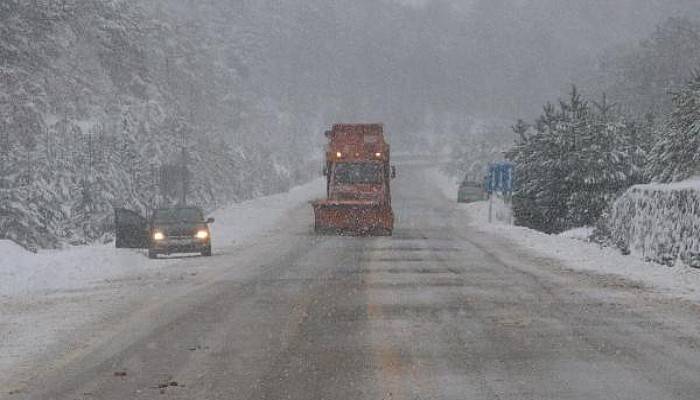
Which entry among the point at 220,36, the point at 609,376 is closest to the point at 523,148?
the point at 609,376

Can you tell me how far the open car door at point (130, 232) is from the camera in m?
28.2

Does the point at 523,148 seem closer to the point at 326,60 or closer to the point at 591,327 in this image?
the point at 591,327

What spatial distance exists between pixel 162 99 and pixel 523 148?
3549 cm

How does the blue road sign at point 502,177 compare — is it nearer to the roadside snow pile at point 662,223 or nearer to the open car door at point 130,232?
the roadside snow pile at point 662,223

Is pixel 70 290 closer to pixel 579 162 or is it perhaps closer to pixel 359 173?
pixel 359 173

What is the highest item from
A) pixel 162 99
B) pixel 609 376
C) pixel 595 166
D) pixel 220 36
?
pixel 220 36

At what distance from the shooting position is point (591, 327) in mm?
12375

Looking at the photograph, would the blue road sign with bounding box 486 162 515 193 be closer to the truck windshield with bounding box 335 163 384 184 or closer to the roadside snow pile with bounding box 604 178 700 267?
the truck windshield with bounding box 335 163 384 184

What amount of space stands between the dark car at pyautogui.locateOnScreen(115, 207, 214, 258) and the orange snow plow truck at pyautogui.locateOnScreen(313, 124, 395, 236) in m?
6.45

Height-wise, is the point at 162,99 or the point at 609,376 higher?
the point at 162,99

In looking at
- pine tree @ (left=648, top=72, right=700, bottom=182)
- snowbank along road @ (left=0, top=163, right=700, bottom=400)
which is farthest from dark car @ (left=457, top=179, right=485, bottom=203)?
snowbank along road @ (left=0, top=163, right=700, bottom=400)

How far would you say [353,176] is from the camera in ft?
113

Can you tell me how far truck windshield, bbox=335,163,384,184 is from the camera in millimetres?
34500

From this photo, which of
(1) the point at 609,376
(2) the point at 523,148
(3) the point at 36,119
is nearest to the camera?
(1) the point at 609,376
